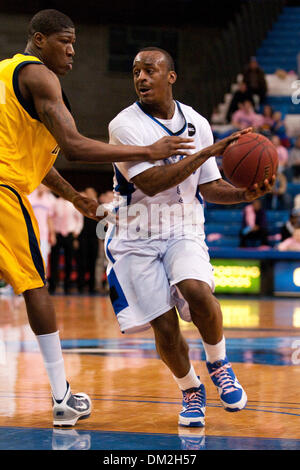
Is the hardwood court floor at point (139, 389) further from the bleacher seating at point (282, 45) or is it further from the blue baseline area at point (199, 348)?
the bleacher seating at point (282, 45)

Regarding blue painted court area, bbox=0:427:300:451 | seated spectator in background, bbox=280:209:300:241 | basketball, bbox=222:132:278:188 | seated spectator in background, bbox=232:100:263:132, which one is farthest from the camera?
seated spectator in background, bbox=232:100:263:132

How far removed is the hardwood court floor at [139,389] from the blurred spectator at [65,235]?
14.3 feet

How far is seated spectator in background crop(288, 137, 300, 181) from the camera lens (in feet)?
46.5

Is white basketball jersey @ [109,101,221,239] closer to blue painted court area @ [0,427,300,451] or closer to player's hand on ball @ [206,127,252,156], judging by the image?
player's hand on ball @ [206,127,252,156]

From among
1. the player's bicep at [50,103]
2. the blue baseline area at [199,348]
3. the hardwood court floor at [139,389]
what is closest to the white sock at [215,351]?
the hardwood court floor at [139,389]

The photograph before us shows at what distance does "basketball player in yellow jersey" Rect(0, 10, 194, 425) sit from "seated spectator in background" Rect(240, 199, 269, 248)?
888 centimetres

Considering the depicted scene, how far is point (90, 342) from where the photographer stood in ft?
22.6

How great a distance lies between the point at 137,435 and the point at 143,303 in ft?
2.13

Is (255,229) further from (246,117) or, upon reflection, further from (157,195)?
(157,195)

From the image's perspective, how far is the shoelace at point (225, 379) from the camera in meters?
3.88

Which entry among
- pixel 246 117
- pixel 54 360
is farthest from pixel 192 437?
pixel 246 117

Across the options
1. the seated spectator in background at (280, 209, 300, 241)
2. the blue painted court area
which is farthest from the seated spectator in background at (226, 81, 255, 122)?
the blue painted court area
